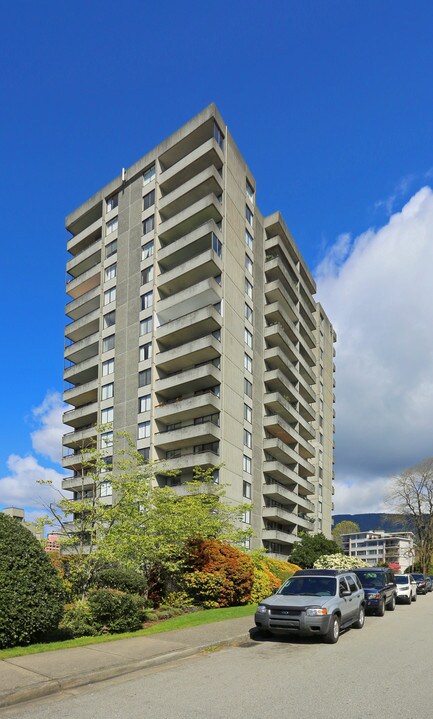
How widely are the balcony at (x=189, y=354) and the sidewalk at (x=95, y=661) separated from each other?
100 ft

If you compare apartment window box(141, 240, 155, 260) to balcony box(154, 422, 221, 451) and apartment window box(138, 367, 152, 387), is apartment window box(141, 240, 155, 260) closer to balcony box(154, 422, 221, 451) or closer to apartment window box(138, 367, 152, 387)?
apartment window box(138, 367, 152, 387)

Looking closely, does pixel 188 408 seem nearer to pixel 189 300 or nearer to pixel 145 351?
pixel 145 351

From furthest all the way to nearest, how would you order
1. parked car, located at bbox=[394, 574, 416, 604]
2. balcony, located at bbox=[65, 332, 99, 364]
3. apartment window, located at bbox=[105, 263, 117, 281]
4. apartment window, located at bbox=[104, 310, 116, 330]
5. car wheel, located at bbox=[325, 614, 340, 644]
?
balcony, located at bbox=[65, 332, 99, 364] < apartment window, located at bbox=[105, 263, 117, 281] < apartment window, located at bbox=[104, 310, 116, 330] < parked car, located at bbox=[394, 574, 416, 604] < car wheel, located at bbox=[325, 614, 340, 644]

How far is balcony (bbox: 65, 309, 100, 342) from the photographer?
56.2m

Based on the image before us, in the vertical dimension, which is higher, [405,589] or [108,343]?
[108,343]

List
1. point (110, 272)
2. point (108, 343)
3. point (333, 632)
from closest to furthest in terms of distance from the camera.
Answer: point (333, 632) → point (108, 343) → point (110, 272)

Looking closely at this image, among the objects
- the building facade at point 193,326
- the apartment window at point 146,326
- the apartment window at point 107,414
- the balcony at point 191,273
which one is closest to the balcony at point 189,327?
the building facade at point 193,326

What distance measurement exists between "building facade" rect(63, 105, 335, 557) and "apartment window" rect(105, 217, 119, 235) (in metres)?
0.16

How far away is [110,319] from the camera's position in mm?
54250

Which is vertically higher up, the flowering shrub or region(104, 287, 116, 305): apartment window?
region(104, 287, 116, 305): apartment window

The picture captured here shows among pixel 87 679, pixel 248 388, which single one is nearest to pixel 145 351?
pixel 248 388

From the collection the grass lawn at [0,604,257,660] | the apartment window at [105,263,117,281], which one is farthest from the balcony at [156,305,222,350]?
the grass lawn at [0,604,257,660]

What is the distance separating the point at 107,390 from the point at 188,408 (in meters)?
11.1

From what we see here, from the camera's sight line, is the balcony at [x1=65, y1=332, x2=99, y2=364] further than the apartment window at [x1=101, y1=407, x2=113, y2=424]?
Yes
